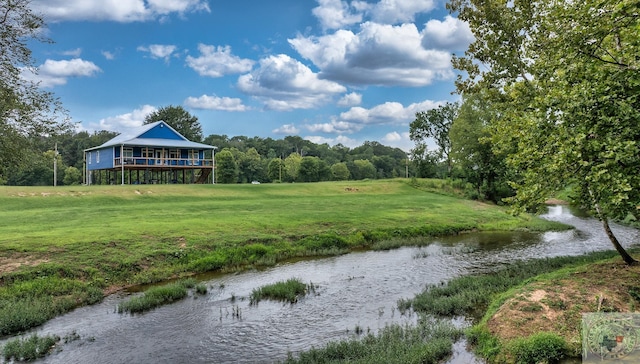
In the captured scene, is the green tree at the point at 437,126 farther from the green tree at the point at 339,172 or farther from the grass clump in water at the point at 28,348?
the grass clump in water at the point at 28,348

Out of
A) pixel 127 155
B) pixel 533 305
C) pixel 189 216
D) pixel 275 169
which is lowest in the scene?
pixel 533 305

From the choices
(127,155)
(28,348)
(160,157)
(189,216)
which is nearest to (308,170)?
(160,157)

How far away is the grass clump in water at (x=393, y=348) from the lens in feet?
27.0

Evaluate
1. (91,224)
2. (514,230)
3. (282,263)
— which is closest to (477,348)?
(282,263)

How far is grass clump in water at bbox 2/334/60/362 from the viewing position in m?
9.05

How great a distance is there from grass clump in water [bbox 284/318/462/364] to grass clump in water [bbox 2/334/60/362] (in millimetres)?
5858

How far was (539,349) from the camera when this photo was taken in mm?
7684

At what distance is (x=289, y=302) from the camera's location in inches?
510

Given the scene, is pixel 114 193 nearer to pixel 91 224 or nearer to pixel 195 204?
pixel 195 204

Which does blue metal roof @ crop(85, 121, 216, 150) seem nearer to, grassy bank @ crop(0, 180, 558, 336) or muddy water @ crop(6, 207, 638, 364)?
grassy bank @ crop(0, 180, 558, 336)

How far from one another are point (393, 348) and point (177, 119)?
95.4 m

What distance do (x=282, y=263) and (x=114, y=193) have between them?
20576mm

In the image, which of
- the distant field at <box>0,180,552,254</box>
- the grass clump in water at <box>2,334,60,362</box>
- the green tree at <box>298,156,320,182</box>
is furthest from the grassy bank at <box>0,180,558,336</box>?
the green tree at <box>298,156,320,182</box>

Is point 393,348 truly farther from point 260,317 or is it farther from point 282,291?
point 282,291
